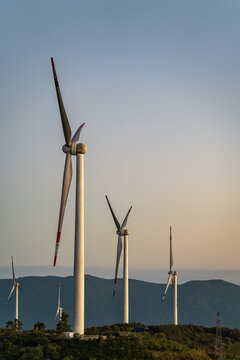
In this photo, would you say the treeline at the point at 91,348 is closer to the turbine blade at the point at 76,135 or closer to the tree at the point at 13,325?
the turbine blade at the point at 76,135

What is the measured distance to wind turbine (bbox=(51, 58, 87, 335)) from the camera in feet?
293

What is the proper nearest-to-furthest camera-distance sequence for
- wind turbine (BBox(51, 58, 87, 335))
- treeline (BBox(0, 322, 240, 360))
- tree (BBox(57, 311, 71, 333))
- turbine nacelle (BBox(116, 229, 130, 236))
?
treeline (BBox(0, 322, 240, 360)) → wind turbine (BBox(51, 58, 87, 335)) → tree (BBox(57, 311, 71, 333)) → turbine nacelle (BBox(116, 229, 130, 236))

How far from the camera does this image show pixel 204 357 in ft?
287

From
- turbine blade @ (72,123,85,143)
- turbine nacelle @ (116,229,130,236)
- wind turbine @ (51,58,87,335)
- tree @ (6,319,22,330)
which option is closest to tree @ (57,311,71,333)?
tree @ (6,319,22,330)

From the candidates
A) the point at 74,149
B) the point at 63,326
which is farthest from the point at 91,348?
the point at 63,326

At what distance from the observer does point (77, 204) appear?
91938mm

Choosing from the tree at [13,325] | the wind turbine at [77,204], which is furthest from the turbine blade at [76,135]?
the tree at [13,325]

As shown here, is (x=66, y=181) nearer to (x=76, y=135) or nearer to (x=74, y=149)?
(x=74, y=149)

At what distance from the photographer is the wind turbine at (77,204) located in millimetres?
89438

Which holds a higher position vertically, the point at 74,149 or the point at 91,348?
the point at 74,149

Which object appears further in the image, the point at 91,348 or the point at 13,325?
the point at 13,325

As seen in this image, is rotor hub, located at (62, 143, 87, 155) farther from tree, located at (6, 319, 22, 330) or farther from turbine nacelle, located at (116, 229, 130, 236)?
turbine nacelle, located at (116, 229, 130, 236)

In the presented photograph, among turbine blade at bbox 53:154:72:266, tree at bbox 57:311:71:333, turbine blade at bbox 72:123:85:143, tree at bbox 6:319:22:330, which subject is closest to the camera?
turbine blade at bbox 53:154:72:266

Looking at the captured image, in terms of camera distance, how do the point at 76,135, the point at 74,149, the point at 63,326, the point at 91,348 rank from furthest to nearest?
the point at 63,326, the point at 76,135, the point at 74,149, the point at 91,348
